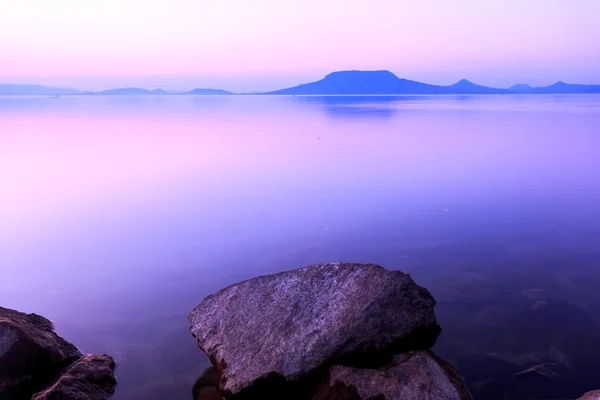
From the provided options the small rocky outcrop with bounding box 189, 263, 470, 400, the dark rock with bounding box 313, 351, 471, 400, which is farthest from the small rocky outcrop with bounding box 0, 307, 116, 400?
the dark rock with bounding box 313, 351, 471, 400

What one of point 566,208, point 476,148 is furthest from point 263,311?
point 476,148

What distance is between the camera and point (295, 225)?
22672 millimetres

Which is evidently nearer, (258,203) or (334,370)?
(334,370)

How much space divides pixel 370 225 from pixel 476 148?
30.5m

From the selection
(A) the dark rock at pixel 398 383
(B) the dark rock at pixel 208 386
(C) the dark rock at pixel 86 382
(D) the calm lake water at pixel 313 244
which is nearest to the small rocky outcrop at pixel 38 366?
(C) the dark rock at pixel 86 382

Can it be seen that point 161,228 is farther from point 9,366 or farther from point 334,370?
point 334,370

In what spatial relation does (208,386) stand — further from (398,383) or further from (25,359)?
(398,383)

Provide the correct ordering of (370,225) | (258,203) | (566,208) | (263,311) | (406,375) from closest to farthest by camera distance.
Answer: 1. (406,375)
2. (263,311)
3. (370,225)
4. (566,208)
5. (258,203)

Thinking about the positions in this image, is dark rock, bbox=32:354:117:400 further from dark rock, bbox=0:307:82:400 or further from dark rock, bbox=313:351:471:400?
dark rock, bbox=313:351:471:400

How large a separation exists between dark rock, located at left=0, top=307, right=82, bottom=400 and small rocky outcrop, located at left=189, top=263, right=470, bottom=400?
312cm

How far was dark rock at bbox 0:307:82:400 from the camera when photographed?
944 centimetres

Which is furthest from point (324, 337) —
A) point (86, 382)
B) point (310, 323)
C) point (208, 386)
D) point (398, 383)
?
point (86, 382)

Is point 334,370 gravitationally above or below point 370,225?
above

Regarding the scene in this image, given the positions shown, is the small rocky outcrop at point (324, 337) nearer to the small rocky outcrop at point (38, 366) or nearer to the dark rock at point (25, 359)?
the small rocky outcrop at point (38, 366)
